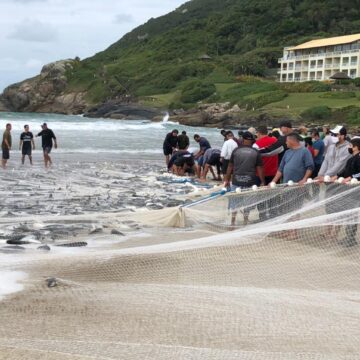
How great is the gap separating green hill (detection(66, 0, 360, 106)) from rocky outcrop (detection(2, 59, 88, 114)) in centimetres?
218

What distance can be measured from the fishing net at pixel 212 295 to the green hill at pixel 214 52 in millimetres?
85257

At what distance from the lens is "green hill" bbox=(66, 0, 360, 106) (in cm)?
10588

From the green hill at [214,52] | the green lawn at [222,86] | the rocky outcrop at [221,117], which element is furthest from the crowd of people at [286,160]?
the green lawn at [222,86]

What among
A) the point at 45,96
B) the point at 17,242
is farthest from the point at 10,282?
the point at 45,96

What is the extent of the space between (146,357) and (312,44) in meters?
102

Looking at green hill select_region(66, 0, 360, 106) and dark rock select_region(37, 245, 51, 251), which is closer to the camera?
dark rock select_region(37, 245, 51, 251)

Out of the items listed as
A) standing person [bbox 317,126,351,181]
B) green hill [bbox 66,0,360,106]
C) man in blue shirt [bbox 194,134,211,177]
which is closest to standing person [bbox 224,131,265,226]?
standing person [bbox 317,126,351,181]

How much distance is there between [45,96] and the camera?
116562 millimetres

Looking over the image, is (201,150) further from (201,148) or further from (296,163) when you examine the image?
(296,163)

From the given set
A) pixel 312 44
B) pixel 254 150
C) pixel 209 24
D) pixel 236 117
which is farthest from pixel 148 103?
pixel 254 150

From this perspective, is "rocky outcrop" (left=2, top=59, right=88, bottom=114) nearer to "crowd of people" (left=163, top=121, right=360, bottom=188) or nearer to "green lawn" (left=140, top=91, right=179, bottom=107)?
"green lawn" (left=140, top=91, right=179, bottom=107)

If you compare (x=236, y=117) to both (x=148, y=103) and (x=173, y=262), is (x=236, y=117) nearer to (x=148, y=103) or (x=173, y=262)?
(x=148, y=103)

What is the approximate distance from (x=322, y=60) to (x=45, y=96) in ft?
173

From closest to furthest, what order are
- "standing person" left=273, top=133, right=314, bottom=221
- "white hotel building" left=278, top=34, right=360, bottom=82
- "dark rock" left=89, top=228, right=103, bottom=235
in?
"dark rock" left=89, top=228, right=103, bottom=235 < "standing person" left=273, top=133, right=314, bottom=221 < "white hotel building" left=278, top=34, right=360, bottom=82
